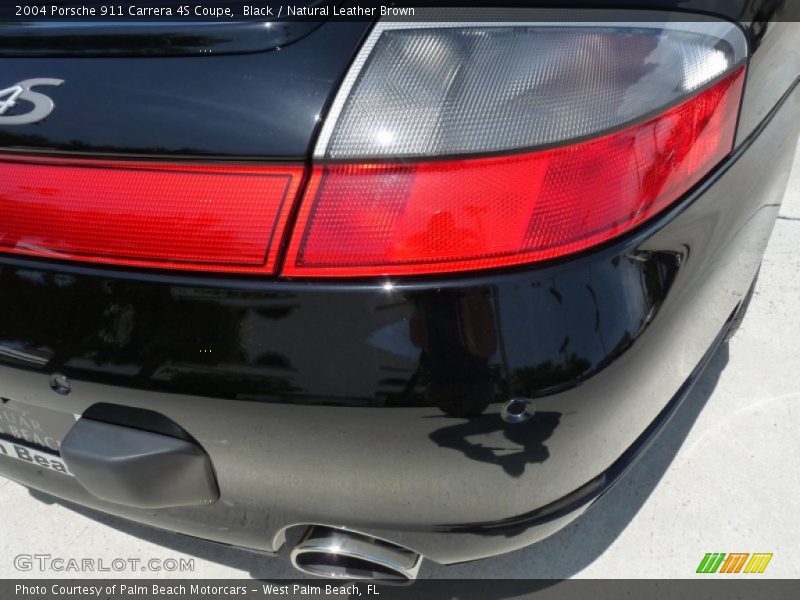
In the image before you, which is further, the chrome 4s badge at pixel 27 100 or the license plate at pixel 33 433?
the license plate at pixel 33 433

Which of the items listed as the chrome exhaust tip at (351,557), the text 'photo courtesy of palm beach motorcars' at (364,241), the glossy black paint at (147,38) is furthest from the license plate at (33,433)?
the glossy black paint at (147,38)

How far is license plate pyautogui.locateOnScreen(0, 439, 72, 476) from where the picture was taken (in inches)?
56.2

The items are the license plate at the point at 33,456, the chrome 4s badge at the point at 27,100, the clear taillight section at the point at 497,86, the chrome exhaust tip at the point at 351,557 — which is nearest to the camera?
the clear taillight section at the point at 497,86

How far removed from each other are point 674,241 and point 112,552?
5.55 ft

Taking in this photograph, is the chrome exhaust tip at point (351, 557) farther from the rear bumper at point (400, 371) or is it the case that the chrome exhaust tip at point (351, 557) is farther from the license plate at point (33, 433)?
the license plate at point (33, 433)

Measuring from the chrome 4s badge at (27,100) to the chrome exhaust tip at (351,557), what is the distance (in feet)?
2.91

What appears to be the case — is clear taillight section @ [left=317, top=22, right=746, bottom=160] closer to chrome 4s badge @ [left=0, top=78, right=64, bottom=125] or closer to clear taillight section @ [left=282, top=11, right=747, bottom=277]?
clear taillight section @ [left=282, top=11, right=747, bottom=277]

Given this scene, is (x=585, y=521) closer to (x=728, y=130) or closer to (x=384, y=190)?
(x=728, y=130)

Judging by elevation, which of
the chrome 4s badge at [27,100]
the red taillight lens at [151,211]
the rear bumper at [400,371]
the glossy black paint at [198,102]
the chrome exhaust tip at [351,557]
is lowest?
the chrome exhaust tip at [351,557]

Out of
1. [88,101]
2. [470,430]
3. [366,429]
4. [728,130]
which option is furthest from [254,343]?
[728,130]

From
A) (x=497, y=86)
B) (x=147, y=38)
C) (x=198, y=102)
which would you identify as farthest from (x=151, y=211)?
(x=497, y=86)

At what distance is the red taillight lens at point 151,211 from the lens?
3.31ft

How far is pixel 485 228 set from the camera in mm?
993

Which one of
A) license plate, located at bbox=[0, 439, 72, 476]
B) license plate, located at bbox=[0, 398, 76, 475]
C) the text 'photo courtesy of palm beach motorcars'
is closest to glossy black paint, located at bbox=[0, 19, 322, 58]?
the text 'photo courtesy of palm beach motorcars'
